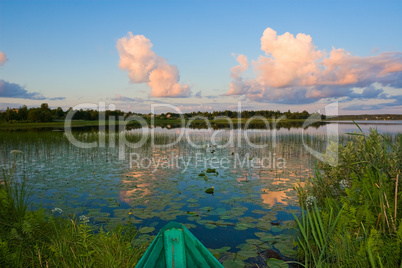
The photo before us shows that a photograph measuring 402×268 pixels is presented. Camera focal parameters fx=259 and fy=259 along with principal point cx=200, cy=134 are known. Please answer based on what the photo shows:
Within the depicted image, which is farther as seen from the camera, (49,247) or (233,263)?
(233,263)

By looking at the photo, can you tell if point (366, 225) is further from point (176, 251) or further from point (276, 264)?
point (176, 251)

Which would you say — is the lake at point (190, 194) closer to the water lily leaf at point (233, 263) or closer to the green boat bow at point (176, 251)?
the water lily leaf at point (233, 263)

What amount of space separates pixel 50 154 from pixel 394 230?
60.0 feet

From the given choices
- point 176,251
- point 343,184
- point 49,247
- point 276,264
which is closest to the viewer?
point 176,251

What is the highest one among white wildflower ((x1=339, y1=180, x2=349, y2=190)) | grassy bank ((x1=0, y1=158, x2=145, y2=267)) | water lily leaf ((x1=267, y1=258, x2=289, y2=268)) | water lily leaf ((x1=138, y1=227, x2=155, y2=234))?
white wildflower ((x1=339, y1=180, x2=349, y2=190))

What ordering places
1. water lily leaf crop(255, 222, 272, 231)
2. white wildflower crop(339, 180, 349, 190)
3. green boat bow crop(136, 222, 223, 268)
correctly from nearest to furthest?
1. green boat bow crop(136, 222, 223, 268)
2. water lily leaf crop(255, 222, 272, 231)
3. white wildflower crop(339, 180, 349, 190)

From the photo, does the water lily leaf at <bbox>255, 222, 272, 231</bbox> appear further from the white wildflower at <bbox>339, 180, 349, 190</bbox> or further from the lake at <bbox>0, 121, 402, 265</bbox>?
the white wildflower at <bbox>339, 180, 349, 190</bbox>

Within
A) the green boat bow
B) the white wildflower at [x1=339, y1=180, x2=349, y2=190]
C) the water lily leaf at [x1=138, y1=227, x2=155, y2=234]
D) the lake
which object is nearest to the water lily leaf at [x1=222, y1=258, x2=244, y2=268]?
the lake

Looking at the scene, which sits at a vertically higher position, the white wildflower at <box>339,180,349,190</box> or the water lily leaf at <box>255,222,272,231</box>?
the white wildflower at <box>339,180,349,190</box>

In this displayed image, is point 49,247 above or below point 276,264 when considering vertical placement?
above

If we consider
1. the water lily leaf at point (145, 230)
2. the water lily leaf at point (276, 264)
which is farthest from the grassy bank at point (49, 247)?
the water lily leaf at point (276, 264)

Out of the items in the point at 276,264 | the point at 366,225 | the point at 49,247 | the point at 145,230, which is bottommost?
the point at 276,264

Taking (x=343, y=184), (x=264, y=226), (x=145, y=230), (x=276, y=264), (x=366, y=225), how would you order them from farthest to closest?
1. (x=343, y=184)
2. (x=264, y=226)
3. (x=145, y=230)
4. (x=276, y=264)
5. (x=366, y=225)

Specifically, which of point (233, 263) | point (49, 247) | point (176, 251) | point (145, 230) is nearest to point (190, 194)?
point (145, 230)
